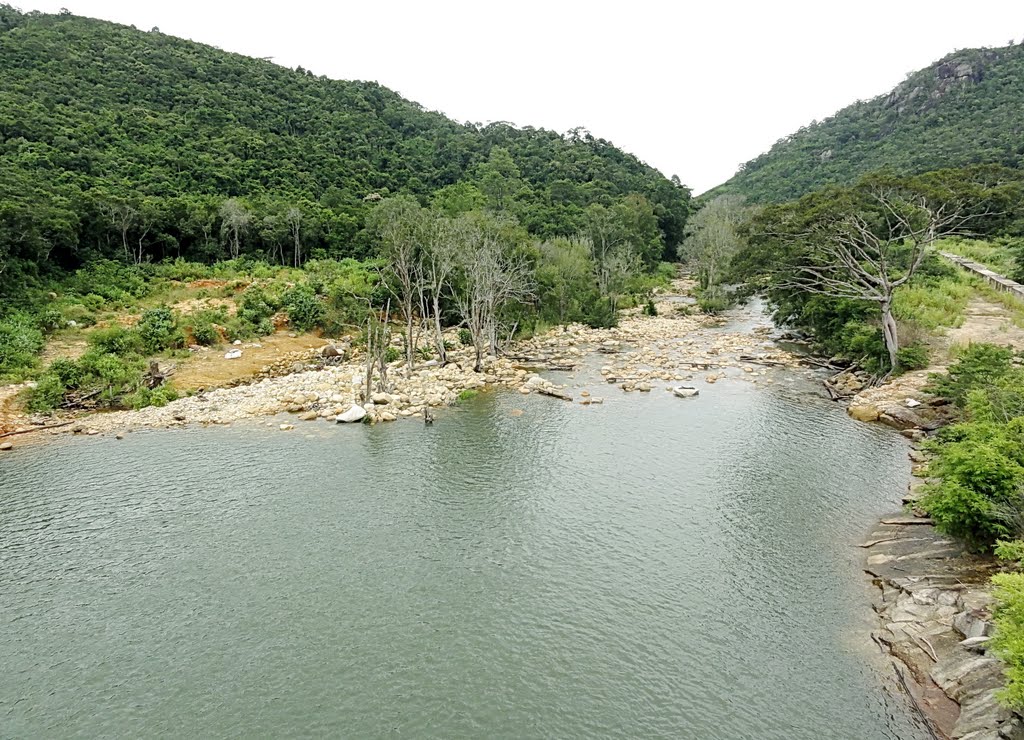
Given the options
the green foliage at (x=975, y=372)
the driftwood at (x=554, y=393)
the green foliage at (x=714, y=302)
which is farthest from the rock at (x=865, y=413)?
the green foliage at (x=714, y=302)

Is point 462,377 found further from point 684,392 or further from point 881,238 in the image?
point 881,238

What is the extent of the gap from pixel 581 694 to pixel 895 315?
33.6 metres

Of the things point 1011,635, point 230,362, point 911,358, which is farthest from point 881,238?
point 230,362

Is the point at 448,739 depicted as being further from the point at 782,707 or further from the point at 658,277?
the point at 658,277

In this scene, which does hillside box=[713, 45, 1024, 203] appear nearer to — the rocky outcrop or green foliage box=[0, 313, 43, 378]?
the rocky outcrop

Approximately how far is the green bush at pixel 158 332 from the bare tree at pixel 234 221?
20.0 metres

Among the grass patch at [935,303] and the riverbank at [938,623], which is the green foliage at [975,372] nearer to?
the riverbank at [938,623]

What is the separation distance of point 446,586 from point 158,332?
98.1 ft

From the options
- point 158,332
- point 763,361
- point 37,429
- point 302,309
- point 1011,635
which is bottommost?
point 37,429

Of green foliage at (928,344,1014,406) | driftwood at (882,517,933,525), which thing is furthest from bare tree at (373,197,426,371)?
green foliage at (928,344,1014,406)

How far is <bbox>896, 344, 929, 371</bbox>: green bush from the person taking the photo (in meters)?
31.0

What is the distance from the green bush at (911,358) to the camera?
102 feet

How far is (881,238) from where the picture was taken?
127 feet

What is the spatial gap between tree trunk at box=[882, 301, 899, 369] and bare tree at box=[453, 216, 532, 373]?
2081 cm
